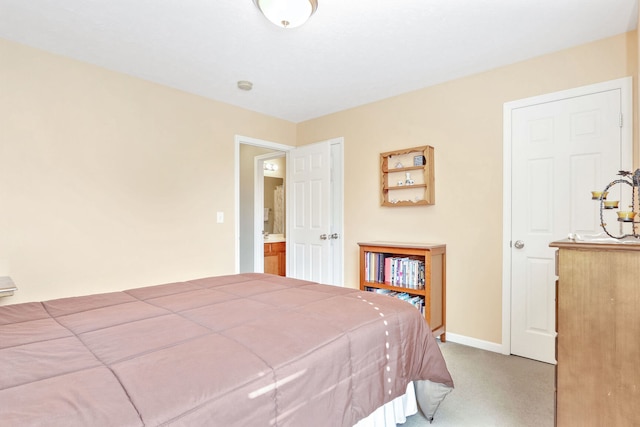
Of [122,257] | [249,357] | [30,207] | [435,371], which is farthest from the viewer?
[122,257]

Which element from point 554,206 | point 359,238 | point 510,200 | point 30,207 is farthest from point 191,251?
point 554,206

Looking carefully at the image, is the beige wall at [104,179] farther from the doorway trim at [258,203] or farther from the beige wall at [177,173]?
the doorway trim at [258,203]

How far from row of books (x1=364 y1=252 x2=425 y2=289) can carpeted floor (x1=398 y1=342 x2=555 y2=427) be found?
0.67 meters

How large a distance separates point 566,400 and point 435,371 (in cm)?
56

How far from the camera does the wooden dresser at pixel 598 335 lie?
3.95 feet

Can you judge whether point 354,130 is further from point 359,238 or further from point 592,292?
point 592,292

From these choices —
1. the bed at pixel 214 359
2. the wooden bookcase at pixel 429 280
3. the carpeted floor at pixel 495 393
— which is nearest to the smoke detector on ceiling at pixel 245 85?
the wooden bookcase at pixel 429 280

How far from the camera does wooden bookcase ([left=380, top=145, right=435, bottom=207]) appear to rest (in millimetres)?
3211

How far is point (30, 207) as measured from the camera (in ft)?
8.11

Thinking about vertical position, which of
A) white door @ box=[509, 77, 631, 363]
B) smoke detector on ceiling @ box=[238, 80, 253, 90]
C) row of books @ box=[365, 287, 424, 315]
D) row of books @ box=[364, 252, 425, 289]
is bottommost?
row of books @ box=[365, 287, 424, 315]

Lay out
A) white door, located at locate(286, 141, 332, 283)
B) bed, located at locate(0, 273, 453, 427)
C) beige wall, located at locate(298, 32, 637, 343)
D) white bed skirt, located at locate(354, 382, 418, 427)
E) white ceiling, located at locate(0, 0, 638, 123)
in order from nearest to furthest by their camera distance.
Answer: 1. bed, located at locate(0, 273, 453, 427)
2. white bed skirt, located at locate(354, 382, 418, 427)
3. white ceiling, located at locate(0, 0, 638, 123)
4. beige wall, located at locate(298, 32, 637, 343)
5. white door, located at locate(286, 141, 332, 283)

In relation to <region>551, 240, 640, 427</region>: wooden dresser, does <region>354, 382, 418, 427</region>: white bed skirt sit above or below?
below

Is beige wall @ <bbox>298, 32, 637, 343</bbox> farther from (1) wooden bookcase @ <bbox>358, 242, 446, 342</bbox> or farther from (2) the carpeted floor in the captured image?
(2) the carpeted floor

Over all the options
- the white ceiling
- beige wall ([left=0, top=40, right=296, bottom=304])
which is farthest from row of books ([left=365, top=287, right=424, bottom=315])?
the white ceiling
